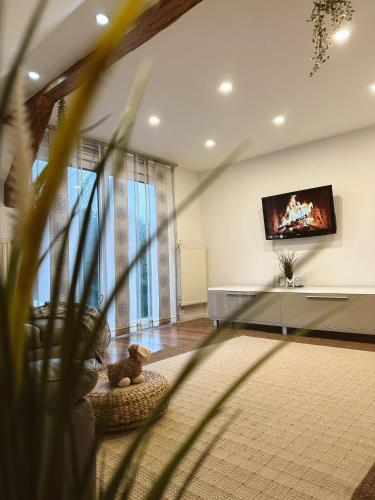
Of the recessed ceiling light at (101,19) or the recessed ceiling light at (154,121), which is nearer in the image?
the recessed ceiling light at (101,19)

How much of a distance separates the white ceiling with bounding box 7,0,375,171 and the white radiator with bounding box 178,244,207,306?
1779 mm

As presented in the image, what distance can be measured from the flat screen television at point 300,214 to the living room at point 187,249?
0.09 ft

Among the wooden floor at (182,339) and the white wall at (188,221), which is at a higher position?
the white wall at (188,221)

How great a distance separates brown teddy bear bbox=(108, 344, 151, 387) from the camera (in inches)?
70.8

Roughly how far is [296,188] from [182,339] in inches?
104

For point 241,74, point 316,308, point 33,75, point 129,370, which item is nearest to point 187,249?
point 316,308

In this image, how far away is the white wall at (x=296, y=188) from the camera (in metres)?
4.20

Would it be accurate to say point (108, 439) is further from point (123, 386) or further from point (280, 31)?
point (280, 31)

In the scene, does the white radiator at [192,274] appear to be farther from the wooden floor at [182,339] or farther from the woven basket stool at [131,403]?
the woven basket stool at [131,403]

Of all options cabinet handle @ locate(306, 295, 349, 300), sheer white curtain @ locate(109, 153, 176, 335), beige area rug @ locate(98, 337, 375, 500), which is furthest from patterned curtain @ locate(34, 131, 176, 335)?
beige area rug @ locate(98, 337, 375, 500)

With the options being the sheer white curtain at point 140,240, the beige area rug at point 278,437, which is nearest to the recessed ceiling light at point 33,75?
the sheer white curtain at point 140,240

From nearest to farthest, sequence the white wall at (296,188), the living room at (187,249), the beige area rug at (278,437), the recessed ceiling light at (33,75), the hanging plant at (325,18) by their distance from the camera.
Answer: the living room at (187,249) → the beige area rug at (278,437) → the hanging plant at (325,18) → the recessed ceiling light at (33,75) → the white wall at (296,188)

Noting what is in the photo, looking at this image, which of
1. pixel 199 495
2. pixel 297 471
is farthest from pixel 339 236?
pixel 199 495

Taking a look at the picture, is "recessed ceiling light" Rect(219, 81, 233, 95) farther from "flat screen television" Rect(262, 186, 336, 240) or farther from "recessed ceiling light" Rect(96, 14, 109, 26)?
"flat screen television" Rect(262, 186, 336, 240)
